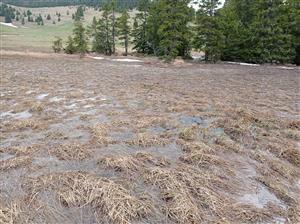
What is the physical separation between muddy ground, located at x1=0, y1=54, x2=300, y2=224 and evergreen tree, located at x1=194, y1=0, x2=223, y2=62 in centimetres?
2184

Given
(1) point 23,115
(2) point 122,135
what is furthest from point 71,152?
(1) point 23,115

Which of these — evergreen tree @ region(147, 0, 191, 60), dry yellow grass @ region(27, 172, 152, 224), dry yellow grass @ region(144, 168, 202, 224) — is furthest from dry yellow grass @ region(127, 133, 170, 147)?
evergreen tree @ region(147, 0, 191, 60)

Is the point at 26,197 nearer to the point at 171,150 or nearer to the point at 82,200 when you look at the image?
the point at 82,200

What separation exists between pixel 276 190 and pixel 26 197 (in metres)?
3.75

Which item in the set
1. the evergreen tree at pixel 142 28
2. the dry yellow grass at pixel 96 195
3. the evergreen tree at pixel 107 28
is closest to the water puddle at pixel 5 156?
the dry yellow grass at pixel 96 195

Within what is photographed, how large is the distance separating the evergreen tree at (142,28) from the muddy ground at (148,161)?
3164cm

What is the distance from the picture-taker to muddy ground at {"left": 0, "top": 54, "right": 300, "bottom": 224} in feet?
13.8

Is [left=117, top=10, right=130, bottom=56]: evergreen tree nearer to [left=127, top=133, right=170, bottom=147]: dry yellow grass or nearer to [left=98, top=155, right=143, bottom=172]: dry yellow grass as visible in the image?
[left=127, top=133, right=170, bottom=147]: dry yellow grass

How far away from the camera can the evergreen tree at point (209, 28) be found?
105 ft

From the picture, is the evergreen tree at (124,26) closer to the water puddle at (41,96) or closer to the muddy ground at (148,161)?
the water puddle at (41,96)

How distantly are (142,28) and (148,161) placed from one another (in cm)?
3861

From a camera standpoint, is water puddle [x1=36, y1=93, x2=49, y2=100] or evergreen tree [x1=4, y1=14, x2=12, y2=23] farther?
evergreen tree [x1=4, y1=14, x2=12, y2=23]

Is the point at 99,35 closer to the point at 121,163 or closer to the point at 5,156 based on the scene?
the point at 5,156

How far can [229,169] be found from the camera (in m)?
5.63
